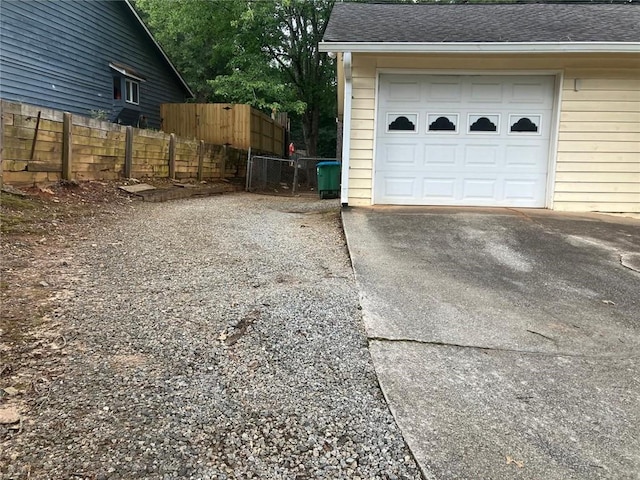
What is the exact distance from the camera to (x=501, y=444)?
6.71 ft

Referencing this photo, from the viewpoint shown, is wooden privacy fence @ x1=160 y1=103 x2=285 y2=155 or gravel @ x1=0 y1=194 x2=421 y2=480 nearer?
gravel @ x1=0 y1=194 x2=421 y2=480

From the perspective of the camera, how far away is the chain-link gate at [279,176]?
14.3m

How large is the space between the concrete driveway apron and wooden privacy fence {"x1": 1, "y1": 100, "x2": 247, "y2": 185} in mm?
4581

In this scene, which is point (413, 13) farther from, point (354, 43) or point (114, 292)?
point (114, 292)

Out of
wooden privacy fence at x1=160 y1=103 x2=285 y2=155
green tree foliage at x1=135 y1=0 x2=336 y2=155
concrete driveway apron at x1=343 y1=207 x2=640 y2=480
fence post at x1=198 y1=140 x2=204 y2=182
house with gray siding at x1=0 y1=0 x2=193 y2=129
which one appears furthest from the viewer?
green tree foliage at x1=135 y1=0 x2=336 y2=155

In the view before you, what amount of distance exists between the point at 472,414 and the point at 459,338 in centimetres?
92

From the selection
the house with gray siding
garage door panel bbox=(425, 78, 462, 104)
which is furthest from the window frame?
garage door panel bbox=(425, 78, 462, 104)

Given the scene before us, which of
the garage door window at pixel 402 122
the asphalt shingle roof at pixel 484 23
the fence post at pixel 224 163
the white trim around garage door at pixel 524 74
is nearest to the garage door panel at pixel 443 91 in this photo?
the white trim around garage door at pixel 524 74

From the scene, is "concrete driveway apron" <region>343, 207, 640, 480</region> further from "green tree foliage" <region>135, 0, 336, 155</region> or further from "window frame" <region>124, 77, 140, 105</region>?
"window frame" <region>124, 77, 140, 105</region>

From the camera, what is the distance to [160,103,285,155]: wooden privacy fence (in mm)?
16234

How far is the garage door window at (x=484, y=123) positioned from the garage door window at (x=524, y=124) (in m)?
0.23

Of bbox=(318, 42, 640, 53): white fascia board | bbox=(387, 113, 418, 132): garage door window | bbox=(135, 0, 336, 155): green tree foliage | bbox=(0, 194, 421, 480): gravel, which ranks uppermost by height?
bbox=(135, 0, 336, 155): green tree foliage

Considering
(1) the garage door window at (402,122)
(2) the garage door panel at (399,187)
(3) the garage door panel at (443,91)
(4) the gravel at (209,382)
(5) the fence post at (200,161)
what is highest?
(3) the garage door panel at (443,91)

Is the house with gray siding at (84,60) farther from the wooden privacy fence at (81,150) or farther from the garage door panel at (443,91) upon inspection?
the garage door panel at (443,91)
